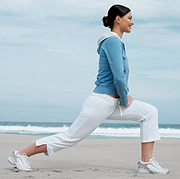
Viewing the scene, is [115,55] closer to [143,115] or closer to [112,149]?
[143,115]

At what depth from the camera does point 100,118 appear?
5047 millimetres

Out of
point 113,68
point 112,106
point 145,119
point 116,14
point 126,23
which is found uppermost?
point 116,14

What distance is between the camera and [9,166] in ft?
19.2

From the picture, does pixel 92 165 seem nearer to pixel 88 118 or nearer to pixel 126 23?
pixel 88 118

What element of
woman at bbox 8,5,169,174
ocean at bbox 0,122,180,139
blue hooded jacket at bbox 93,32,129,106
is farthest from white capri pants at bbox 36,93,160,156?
ocean at bbox 0,122,180,139

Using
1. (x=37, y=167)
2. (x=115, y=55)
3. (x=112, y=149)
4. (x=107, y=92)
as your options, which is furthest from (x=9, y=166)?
(x=112, y=149)

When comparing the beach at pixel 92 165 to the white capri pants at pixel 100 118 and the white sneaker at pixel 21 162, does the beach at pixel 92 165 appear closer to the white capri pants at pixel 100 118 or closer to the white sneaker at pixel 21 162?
the white sneaker at pixel 21 162

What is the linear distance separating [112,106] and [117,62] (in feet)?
1.73

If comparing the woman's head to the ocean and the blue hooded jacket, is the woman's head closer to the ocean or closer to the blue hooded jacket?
the blue hooded jacket

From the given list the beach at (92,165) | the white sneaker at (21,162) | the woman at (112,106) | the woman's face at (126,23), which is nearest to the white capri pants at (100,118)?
the woman at (112,106)

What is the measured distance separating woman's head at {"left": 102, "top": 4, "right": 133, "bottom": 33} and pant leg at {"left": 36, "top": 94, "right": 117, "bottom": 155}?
0.89 meters

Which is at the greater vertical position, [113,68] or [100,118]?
[113,68]

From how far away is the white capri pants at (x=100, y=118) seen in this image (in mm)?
5012

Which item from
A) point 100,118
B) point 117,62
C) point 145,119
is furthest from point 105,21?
point 145,119
